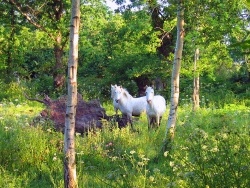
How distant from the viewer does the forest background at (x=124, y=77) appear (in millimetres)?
6277

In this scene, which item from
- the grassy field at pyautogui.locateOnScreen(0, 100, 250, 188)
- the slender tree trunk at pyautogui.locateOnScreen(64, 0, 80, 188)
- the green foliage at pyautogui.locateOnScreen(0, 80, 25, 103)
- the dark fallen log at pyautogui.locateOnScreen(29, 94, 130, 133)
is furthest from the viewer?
the green foliage at pyautogui.locateOnScreen(0, 80, 25, 103)

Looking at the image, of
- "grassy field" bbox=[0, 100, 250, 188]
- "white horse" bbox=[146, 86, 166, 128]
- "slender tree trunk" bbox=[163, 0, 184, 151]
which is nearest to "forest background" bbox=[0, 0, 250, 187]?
"grassy field" bbox=[0, 100, 250, 188]

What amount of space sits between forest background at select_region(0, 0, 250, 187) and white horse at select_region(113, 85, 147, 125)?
1179 millimetres

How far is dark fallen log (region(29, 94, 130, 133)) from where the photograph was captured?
31.2 feet

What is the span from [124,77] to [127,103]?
8988 millimetres

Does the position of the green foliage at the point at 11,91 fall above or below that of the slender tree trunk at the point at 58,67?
below

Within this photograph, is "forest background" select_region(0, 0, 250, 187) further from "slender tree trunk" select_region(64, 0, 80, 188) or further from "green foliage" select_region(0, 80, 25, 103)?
"slender tree trunk" select_region(64, 0, 80, 188)

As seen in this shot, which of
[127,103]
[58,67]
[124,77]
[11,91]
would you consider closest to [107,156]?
[127,103]

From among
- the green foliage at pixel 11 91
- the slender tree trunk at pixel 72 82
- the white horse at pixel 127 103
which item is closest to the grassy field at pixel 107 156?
the slender tree trunk at pixel 72 82

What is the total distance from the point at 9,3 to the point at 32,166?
12.3m

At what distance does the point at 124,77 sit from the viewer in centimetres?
2005

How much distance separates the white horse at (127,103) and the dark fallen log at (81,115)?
0.61 meters

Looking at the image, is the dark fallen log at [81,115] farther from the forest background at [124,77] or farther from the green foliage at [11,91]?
the green foliage at [11,91]

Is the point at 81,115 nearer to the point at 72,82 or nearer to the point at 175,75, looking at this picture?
the point at 175,75
